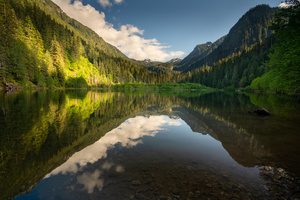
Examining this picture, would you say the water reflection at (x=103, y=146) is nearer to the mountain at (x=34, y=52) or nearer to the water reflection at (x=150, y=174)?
the water reflection at (x=150, y=174)

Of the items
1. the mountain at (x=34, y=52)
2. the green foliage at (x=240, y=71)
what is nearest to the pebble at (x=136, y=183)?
the mountain at (x=34, y=52)

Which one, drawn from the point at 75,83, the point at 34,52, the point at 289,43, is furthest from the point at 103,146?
the point at 75,83

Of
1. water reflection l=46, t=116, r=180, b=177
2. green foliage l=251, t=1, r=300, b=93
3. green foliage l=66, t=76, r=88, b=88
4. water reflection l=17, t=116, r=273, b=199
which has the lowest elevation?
water reflection l=46, t=116, r=180, b=177

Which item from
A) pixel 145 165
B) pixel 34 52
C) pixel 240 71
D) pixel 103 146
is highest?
pixel 34 52

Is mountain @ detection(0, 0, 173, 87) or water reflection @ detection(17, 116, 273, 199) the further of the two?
mountain @ detection(0, 0, 173, 87)

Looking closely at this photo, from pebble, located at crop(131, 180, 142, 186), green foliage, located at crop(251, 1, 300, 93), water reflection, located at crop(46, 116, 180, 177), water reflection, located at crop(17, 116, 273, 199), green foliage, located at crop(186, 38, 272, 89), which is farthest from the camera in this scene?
green foliage, located at crop(186, 38, 272, 89)

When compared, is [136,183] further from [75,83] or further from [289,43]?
[75,83]

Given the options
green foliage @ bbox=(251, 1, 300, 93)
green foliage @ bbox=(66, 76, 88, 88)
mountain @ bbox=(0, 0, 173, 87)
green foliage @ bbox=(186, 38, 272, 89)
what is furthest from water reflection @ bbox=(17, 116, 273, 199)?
green foliage @ bbox=(66, 76, 88, 88)

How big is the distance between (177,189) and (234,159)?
351cm

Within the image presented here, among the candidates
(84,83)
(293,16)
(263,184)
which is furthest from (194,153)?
(84,83)

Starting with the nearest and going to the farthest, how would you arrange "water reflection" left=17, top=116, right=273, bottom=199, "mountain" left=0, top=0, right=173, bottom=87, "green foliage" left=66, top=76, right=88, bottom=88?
"water reflection" left=17, top=116, right=273, bottom=199
"mountain" left=0, top=0, right=173, bottom=87
"green foliage" left=66, top=76, right=88, bottom=88

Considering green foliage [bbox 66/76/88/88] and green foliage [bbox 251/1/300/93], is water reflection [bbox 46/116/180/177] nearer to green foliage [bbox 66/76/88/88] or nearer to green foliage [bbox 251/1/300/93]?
green foliage [bbox 251/1/300/93]

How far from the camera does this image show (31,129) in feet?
29.6

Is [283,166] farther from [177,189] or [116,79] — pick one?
[116,79]
